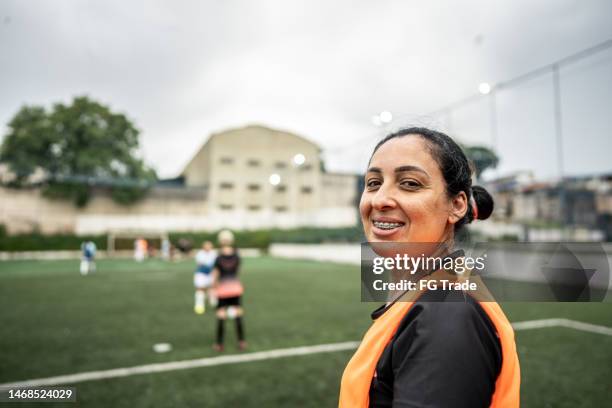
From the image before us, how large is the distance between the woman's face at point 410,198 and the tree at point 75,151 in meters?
44.7

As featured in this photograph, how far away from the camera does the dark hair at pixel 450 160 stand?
53.7 inches

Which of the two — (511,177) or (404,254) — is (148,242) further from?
(404,254)

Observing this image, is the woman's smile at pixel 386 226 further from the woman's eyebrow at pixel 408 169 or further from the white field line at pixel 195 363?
the white field line at pixel 195 363

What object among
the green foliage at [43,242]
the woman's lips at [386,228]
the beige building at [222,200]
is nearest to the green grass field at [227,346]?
the woman's lips at [386,228]

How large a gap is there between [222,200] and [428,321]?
155 ft

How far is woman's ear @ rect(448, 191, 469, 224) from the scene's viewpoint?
1.38 meters

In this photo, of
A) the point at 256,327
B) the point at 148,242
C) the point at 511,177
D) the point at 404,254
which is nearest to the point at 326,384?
the point at 256,327

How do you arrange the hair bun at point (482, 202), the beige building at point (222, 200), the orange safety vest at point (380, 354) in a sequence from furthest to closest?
the beige building at point (222, 200), the hair bun at point (482, 202), the orange safety vest at point (380, 354)

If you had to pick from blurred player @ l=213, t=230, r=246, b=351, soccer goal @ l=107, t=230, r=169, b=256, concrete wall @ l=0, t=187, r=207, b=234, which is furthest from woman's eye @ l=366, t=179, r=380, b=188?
concrete wall @ l=0, t=187, r=207, b=234

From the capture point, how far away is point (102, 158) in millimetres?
42812

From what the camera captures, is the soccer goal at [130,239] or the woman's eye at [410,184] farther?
the soccer goal at [130,239]

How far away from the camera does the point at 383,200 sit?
1.33 m

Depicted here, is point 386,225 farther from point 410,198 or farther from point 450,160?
point 450,160

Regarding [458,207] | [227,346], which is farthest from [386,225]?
[227,346]
